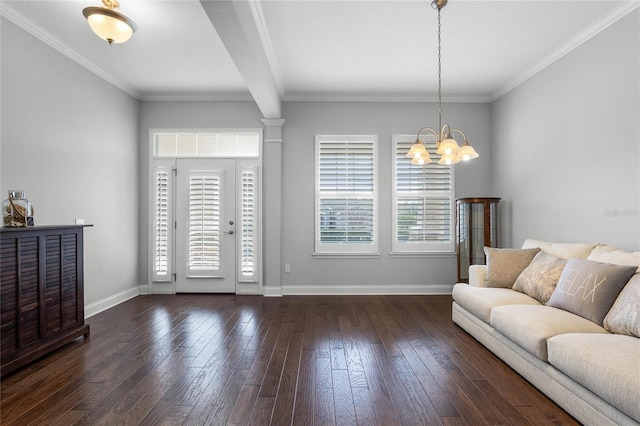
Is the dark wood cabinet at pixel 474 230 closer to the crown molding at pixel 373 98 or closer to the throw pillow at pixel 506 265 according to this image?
the throw pillow at pixel 506 265

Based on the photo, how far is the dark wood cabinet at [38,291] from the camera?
8.23 feet

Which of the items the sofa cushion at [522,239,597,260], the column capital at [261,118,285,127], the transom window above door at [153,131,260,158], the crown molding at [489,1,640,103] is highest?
the crown molding at [489,1,640,103]

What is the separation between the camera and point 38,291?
2773mm

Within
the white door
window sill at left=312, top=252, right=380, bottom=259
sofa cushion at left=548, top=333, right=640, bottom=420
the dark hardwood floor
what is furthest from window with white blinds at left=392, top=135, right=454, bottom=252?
sofa cushion at left=548, top=333, right=640, bottom=420

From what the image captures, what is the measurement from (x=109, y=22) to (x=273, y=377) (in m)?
2.99

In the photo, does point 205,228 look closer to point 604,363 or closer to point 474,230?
point 474,230

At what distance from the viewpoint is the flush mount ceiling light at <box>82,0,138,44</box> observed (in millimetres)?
2506

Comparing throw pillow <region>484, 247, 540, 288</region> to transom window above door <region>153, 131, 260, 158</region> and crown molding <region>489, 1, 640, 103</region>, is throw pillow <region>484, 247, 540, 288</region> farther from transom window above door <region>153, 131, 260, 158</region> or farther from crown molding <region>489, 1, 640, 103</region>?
transom window above door <region>153, 131, 260, 158</region>

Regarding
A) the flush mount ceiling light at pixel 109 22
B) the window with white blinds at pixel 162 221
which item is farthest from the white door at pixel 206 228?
the flush mount ceiling light at pixel 109 22

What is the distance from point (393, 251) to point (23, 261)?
4.23m

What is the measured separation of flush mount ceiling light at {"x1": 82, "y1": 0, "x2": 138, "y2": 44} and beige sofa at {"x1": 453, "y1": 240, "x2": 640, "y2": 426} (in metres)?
3.80

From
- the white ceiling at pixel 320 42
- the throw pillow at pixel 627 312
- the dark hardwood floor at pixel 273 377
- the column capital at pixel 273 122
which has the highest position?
the white ceiling at pixel 320 42

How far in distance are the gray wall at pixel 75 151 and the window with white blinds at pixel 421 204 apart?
3939 mm

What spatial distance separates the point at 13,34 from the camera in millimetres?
3027
